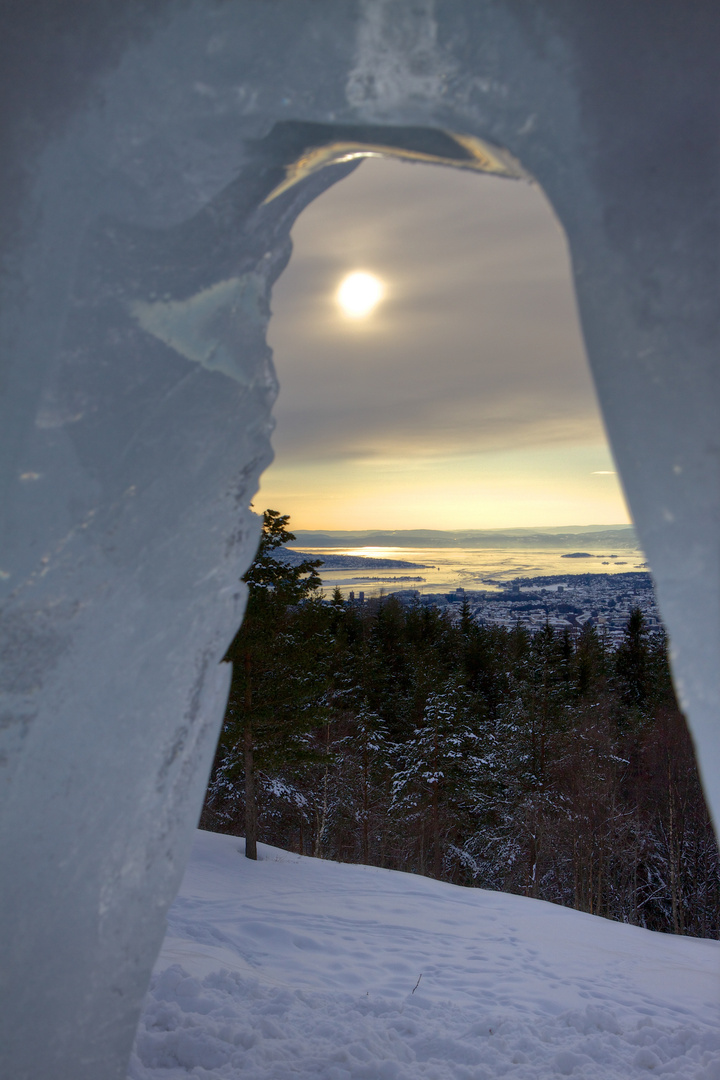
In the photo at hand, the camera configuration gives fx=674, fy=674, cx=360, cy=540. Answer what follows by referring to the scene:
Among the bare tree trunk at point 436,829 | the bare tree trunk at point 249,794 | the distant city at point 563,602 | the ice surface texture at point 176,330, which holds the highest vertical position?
the ice surface texture at point 176,330

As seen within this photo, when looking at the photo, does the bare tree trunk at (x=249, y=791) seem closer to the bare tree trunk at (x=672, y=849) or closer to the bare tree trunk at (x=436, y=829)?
the bare tree trunk at (x=436, y=829)

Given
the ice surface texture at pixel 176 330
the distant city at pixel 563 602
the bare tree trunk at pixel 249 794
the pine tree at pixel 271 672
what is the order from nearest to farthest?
the ice surface texture at pixel 176 330 → the pine tree at pixel 271 672 → the bare tree trunk at pixel 249 794 → the distant city at pixel 563 602

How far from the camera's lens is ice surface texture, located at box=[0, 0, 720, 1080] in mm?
1961

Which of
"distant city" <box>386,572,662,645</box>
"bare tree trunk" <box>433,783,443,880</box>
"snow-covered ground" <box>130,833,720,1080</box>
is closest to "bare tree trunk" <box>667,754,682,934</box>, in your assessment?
"bare tree trunk" <box>433,783,443,880</box>

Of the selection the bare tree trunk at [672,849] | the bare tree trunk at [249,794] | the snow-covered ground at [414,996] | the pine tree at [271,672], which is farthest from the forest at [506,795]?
the snow-covered ground at [414,996]

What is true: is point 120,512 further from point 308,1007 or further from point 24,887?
point 308,1007

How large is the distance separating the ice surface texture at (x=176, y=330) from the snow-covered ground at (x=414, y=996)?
2.37m

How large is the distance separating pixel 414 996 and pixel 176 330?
5.75 meters

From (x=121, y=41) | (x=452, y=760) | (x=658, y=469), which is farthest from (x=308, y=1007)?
(x=452, y=760)

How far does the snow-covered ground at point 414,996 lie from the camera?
4.34 meters

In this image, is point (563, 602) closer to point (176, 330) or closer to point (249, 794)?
point (249, 794)

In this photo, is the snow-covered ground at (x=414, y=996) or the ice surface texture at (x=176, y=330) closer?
the ice surface texture at (x=176, y=330)

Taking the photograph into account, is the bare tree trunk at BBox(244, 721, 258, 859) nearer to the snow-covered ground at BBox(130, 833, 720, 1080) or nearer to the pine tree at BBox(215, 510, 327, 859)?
the pine tree at BBox(215, 510, 327, 859)

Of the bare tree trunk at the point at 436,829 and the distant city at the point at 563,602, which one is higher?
the distant city at the point at 563,602
